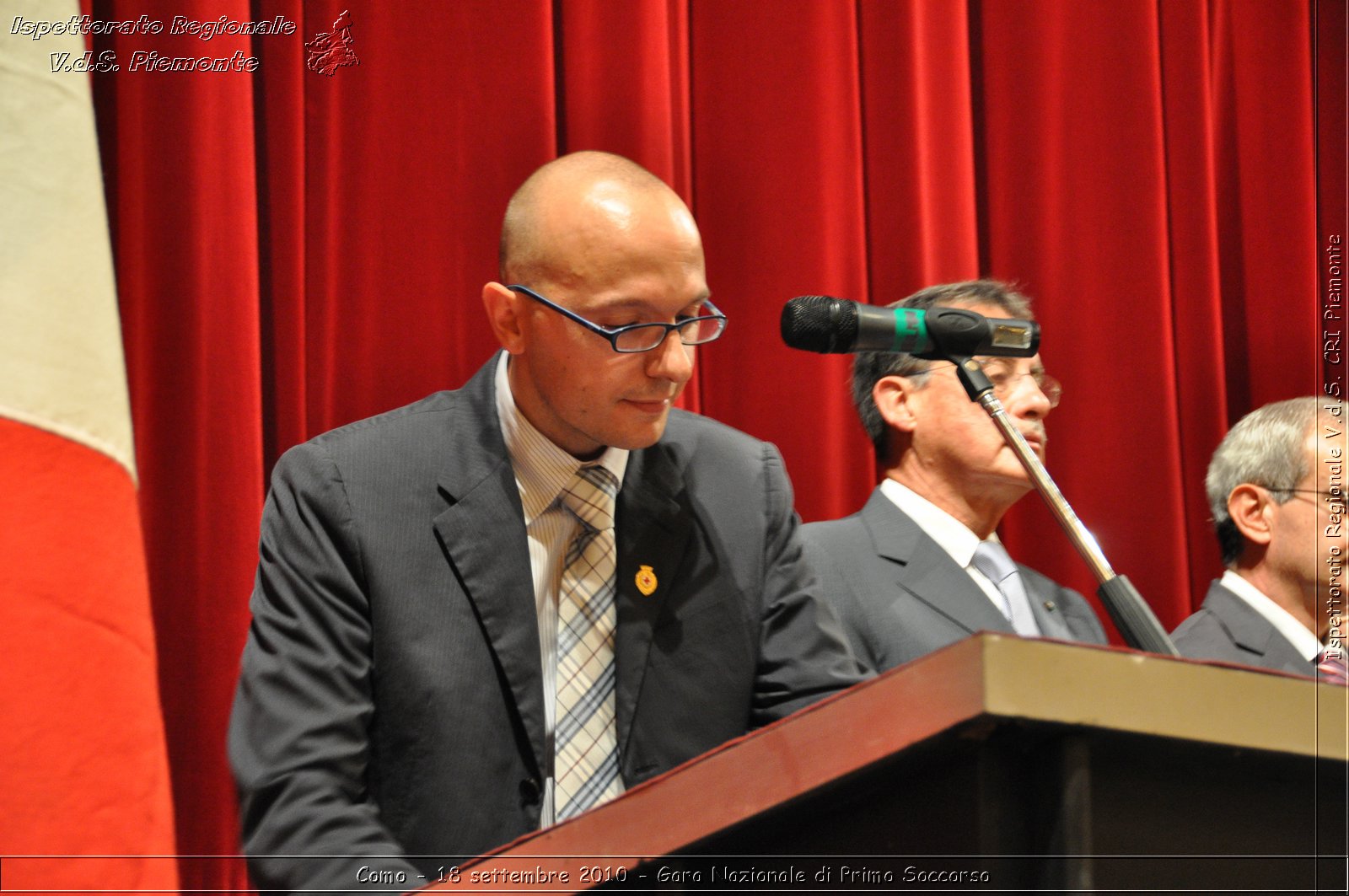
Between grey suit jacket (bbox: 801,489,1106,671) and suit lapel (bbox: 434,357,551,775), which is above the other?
suit lapel (bbox: 434,357,551,775)

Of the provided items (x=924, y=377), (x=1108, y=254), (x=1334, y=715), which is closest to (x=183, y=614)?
(x=924, y=377)

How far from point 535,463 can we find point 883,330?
49cm

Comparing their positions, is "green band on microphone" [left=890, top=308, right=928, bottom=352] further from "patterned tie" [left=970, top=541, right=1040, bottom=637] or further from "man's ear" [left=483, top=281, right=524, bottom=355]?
"patterned tie" [left=970, top=541, right=1040, bottom=637]

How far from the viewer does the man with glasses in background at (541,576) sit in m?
1.36

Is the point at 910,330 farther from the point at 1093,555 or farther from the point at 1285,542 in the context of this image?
the point at 1285,542

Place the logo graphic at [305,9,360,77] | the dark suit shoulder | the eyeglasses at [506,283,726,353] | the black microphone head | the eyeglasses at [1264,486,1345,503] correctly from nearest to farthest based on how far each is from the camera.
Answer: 1. the black microphone head
2. the eyeglasses at [506,283,726,353]
3. the dark suit shoulder
4. the logo graphic at [305,9,360,77]
5. the eyeglasses at [1264,486,1345,503]

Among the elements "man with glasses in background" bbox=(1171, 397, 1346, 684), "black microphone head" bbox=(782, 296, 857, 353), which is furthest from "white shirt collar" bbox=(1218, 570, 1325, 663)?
"black microphone head" bbox=(782, 296, 857, 353)

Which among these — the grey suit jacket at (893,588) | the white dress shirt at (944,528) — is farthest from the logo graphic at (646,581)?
the white dress shirt at (944,528)

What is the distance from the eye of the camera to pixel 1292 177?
2760 millimetres

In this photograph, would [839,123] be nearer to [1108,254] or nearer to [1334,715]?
[1108,254]

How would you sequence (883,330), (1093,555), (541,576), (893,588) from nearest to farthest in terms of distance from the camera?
(1093,555) < (883,330) < (541,576) < (893,588)

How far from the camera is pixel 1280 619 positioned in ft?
7.54

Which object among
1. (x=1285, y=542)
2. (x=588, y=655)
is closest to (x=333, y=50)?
(x=588, y=655)

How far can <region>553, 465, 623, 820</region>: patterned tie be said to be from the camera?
1449mm
